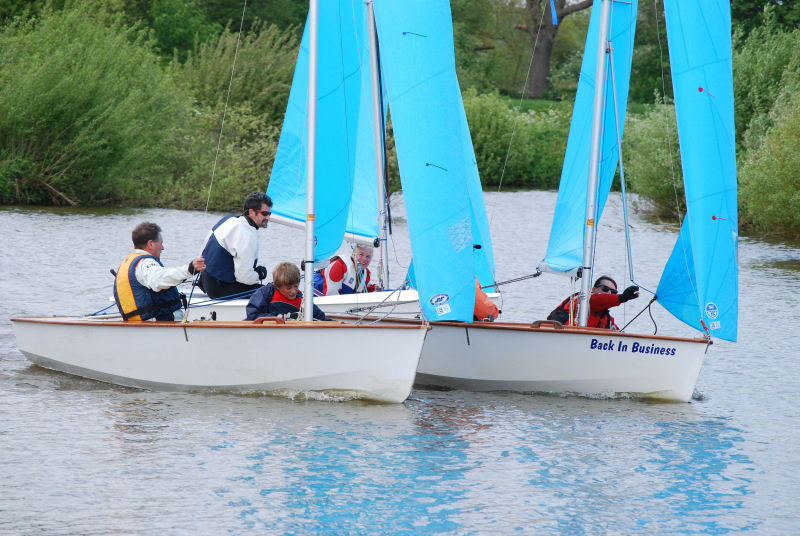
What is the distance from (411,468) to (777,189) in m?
17.8

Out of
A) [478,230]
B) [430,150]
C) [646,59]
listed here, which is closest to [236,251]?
[430,150]

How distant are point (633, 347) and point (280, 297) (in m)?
2.65

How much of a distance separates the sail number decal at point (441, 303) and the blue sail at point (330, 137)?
A: 1.29m

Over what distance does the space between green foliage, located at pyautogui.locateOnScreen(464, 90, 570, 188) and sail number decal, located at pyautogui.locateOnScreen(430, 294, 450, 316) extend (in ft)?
103

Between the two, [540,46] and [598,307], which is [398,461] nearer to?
[598,307]

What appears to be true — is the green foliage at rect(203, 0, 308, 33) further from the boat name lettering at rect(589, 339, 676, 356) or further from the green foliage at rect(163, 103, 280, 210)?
the boat name lettering at rect(589, 339, 676, 356)

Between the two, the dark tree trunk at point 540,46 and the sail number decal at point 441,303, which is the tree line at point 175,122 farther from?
the dark tree trunk at point 540,46

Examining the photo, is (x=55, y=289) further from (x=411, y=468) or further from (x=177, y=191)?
(x=177, y=191)

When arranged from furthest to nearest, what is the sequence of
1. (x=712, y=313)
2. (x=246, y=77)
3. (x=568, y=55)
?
1. (x=568, y=55)
2. (x=246, y=77)
3. (x=712, y=313)

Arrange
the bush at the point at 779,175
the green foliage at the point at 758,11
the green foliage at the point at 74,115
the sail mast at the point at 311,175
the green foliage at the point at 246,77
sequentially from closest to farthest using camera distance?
the sail mast at the point at 311,175
the bush at the point at 779,175
the green foliage at the point at 74,115
the green foliage at the point at 246,77
the green foliage at the point at 758,11

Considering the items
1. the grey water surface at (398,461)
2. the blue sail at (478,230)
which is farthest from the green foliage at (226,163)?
the grey water surface at (398,461)

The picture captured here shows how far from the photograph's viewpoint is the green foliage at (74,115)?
23.8 metres

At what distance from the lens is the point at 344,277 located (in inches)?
417

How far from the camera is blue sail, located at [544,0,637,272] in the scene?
30.5 ft
